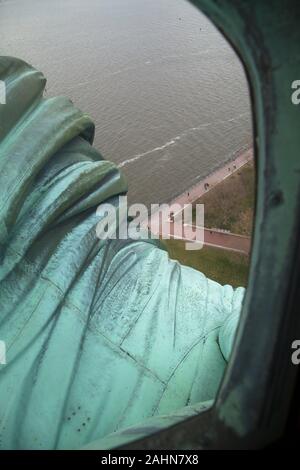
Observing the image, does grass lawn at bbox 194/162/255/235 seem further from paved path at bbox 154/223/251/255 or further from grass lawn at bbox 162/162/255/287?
paved path at bbox 154/223/251/255

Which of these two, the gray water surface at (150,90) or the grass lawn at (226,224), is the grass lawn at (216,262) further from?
the gray water surface at (150,90)

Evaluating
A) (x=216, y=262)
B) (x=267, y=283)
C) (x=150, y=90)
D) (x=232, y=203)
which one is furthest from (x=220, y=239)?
(x=267, y=283)

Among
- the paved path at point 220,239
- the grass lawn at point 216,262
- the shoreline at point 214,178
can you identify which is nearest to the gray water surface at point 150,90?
the shoreline at point 214,178

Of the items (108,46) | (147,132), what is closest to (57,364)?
(147,132)

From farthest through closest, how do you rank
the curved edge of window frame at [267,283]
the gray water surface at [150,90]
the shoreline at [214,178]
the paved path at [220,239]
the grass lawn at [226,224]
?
the gray water surface at [150,90]
the shoreline at [214,178]
the paved path at [220,239]
the grass lawn at [226,224]
the curved edge of window frame at [267,283]
